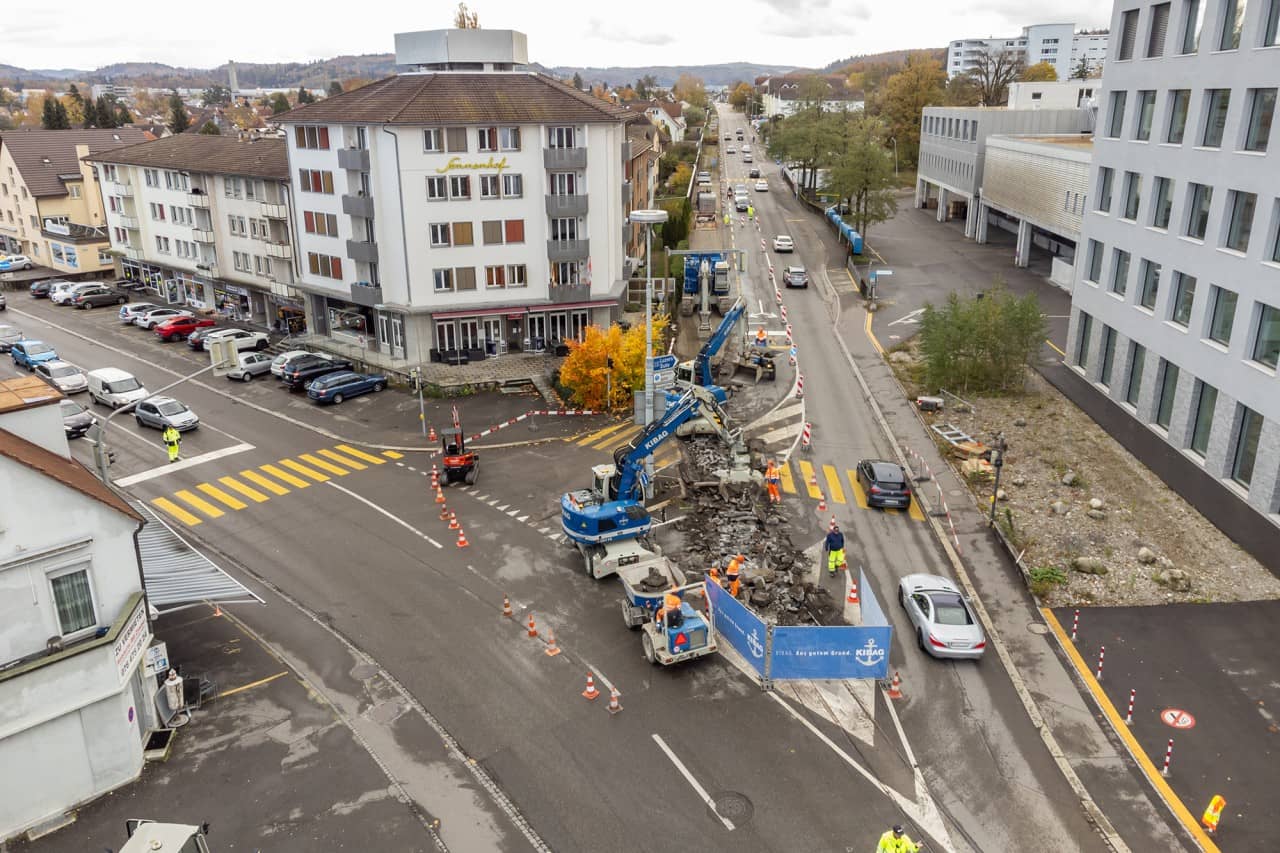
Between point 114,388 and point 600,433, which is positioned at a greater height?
point 114,388

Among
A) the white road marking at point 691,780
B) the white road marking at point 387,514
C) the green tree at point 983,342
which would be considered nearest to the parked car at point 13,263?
the white road marking at point 387,514

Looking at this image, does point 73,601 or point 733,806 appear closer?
point 733,806

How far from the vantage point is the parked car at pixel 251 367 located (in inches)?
2111

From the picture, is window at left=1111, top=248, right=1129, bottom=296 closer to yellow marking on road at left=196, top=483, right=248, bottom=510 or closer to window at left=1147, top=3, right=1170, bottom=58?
window at left=1147, top=3, right=1170, bottom=58

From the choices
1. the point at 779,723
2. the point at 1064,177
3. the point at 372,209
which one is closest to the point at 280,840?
the point at 779,723

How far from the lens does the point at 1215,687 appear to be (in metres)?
23.7

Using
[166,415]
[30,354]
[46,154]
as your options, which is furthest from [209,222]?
[46,154]

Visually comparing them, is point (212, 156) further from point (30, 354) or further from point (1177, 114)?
point (1177, 114)

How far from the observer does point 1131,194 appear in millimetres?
41562

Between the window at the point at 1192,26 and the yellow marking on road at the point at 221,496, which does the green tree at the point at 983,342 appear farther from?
the yellow marking on road at the point at 221,496

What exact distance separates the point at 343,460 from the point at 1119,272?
38.3 metres

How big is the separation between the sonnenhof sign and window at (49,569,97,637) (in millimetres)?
34259

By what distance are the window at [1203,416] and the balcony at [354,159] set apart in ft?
140

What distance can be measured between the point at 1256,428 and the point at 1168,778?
17252 mm
